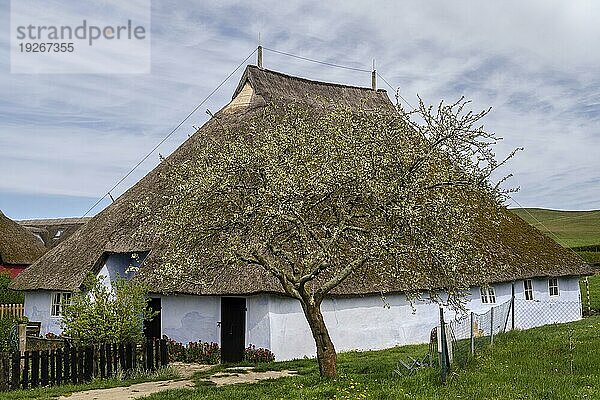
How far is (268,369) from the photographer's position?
17.3 meters

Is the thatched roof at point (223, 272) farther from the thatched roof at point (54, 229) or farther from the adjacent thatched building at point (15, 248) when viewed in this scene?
the thatched roof at point (54, 229)

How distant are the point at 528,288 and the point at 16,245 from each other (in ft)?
103

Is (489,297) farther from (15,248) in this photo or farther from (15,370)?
(15,248)

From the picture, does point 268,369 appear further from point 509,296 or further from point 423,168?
point 509,296

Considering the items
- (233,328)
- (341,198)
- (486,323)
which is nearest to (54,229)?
(233,328)

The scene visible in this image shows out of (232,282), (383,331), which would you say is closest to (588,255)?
(383,331)

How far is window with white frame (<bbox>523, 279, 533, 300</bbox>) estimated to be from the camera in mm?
24859

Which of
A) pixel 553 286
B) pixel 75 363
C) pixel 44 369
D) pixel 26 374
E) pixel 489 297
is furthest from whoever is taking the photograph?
pixel 553 286

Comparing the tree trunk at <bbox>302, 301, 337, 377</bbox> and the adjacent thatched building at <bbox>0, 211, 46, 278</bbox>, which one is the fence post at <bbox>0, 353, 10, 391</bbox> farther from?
the adjacent thatched building at <bbox>0, 211, 46, 278</bbox>

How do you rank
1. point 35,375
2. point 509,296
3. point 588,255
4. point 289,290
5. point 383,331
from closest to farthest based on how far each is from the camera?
point 289,290 → point 35,375 → point 383,331 → point 509,296 → point 588,255

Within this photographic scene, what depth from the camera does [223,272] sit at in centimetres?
1917

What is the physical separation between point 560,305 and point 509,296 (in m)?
2.97

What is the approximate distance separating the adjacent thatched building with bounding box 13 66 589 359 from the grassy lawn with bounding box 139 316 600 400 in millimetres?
2249

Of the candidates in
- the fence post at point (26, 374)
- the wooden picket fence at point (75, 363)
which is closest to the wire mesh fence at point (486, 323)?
the wooden picket fence at point (75, 363)
